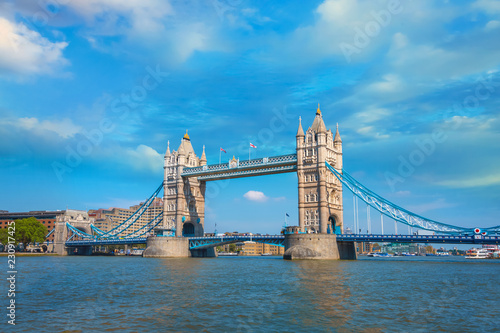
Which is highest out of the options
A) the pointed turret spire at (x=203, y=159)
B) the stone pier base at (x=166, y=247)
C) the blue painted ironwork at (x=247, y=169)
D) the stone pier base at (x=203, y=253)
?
the pointed turret spire at (x=203, y=159)

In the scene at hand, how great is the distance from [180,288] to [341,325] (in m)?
15.1

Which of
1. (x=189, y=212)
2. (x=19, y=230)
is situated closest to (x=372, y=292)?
(x=189, y=212)

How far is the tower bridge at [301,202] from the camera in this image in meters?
69.5

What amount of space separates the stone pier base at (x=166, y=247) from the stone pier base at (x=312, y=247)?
2916 centimetres

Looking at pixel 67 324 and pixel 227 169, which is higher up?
pixel 227 169

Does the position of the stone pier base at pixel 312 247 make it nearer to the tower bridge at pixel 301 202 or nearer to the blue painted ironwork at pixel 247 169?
the tower bridge at pixel 301 202

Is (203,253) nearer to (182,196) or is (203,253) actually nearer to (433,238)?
(182,196)

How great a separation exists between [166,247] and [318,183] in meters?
37.2

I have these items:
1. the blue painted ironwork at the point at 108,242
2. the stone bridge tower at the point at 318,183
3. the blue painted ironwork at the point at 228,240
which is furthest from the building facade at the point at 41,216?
the stone bridge tower at the point at 318,183

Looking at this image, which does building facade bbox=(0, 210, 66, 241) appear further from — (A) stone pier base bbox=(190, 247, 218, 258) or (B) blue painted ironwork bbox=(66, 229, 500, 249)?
(B) blue painted ironwork bbox=(66, 229, 500, 249)

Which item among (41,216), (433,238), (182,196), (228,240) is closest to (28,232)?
(182,196)

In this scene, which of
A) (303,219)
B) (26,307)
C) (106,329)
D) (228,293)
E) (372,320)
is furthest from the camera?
(303,219)

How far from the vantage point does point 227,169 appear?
9206 centimetres

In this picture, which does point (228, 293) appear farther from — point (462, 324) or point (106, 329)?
→ point (462, 324)
